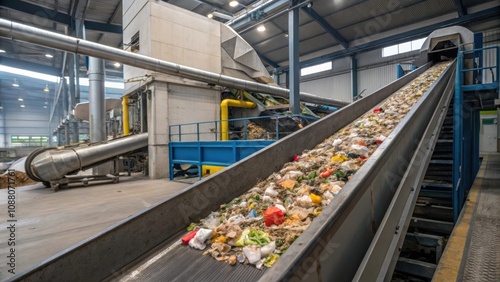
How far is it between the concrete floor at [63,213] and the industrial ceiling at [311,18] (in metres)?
6.29

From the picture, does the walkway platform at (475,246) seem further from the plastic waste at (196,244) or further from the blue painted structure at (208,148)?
the blue painted structure at (208,148)

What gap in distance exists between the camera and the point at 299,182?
200 cm

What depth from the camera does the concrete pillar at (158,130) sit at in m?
6.62

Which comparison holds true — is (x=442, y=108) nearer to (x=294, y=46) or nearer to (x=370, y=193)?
(x=370, y=193)

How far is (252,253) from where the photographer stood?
1308 mm

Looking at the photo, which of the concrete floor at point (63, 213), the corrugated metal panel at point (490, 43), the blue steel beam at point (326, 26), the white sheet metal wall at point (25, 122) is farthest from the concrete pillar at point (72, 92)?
the corrugated metal panel at point (490, 43)

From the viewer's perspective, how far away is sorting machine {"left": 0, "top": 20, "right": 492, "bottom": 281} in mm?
924

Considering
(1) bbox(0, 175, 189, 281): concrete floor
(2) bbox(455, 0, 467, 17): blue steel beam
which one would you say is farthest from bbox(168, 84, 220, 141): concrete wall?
(2) bbox(455, 0, 467, 17): blue steel beam

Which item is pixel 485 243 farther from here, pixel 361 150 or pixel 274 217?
pixel 274 217

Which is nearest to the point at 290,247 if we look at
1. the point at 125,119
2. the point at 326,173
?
the point at 326,173

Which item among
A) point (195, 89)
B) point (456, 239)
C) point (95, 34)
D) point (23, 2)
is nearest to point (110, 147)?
point (195, 89)

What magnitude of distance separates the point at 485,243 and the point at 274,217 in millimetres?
2894

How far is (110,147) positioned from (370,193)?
6471 mm

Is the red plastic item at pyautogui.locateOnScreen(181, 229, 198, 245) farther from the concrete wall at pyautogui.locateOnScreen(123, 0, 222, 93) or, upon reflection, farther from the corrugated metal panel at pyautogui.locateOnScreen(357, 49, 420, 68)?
the corrugated metal panel at pyautogui.locateOnScreen(357, 49, 420, 68)
